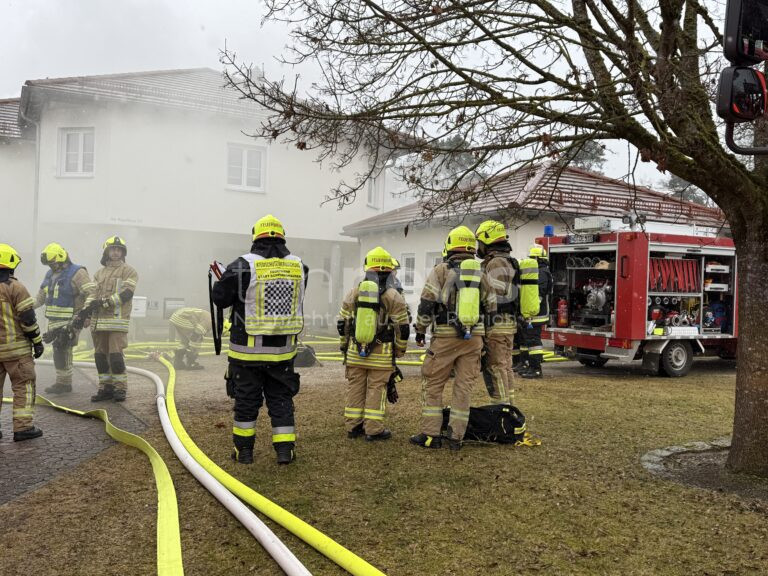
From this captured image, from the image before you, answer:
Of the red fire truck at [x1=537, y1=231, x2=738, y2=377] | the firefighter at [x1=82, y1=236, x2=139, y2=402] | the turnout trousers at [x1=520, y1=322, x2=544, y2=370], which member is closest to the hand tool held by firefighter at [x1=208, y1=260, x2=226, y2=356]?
the firefighter at [x1=82, y1=236, x2=139, y2=402]

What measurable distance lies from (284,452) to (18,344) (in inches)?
116

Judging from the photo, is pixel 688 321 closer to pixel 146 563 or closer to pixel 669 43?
pixel 669 43

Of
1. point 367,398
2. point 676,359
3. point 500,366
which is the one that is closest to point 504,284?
point 500,366

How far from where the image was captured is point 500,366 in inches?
244

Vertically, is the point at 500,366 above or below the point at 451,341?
below

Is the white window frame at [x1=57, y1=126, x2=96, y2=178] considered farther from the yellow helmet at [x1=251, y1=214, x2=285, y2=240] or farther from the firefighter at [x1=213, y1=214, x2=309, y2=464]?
the firefighter at [x1=213, y1=214, x2=309, y2=464]

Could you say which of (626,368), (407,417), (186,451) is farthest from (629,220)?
(186,451)

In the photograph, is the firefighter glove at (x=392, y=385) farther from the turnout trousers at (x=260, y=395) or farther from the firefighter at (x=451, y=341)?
the turnout trousers at (x=260, y=395)

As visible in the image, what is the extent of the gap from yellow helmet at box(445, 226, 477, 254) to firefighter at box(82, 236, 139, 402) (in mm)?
4037

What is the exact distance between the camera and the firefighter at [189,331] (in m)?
9.91

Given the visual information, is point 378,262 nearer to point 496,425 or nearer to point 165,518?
point 496,425

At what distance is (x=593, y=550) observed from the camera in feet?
10.5

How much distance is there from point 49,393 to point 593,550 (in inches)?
284

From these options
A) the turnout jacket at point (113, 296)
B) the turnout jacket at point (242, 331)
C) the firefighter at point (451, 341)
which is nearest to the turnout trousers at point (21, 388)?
the turnout jacket at point (113, 296)
